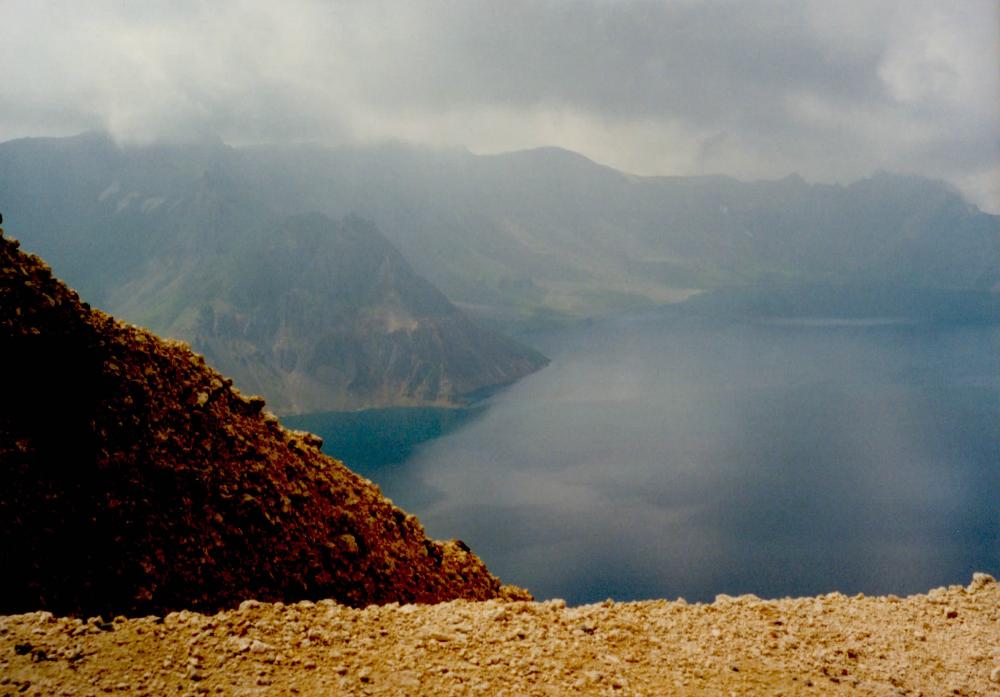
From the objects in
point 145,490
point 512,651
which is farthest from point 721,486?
point 145,490

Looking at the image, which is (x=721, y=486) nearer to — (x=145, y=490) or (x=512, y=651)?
(x=512, y=651)

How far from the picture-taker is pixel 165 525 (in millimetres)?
8039

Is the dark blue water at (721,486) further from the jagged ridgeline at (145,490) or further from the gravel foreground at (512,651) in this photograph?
the gravel foreground at (512,651)

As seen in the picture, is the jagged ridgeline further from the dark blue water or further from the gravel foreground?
the dark blue water

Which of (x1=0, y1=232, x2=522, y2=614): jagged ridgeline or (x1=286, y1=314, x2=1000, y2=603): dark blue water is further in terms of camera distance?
(x1=286, y1=314, x2=1000, y2=603): dark blue water

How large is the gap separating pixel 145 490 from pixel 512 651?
4857 millimetres

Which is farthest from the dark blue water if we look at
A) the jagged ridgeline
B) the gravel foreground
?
the gravel foreground

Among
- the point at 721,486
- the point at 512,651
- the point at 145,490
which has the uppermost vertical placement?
the point at 721,486

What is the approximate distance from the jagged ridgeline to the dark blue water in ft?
234

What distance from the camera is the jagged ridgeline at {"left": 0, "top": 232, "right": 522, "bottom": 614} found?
726 cm

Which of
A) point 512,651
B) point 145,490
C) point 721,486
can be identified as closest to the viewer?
point 512,651

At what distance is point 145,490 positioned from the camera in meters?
8.09

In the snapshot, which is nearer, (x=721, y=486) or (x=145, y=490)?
(x=145, y=490)

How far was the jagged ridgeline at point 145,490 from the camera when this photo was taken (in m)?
7.26
